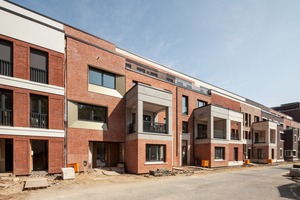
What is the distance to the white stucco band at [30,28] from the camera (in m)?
14.2

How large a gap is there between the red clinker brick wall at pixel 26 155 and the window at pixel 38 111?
107cm

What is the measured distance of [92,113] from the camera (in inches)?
731

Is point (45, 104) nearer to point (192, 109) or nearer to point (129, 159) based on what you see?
point (129, 159)

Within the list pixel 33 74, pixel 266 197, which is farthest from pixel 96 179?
pixel 266 197

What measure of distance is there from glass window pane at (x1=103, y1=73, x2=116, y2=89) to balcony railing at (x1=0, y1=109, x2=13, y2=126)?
8.07m

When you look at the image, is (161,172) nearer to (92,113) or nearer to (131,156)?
(131,156)

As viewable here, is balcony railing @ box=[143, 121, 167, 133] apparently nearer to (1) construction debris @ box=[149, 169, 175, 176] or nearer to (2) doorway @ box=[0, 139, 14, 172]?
(1) construction debris @ box=[149, 169, 175, 176]

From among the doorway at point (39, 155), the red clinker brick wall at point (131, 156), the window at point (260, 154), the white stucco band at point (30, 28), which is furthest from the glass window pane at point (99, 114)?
the window at point (260, 154)

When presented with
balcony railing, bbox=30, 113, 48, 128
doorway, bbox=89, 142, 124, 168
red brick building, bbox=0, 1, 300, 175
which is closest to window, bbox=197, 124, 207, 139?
red brick building, bbox=0, 1, 300, 175

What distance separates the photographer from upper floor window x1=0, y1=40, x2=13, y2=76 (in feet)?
45.9

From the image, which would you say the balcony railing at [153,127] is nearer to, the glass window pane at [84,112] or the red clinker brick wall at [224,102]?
the glass window pane at [84,112]

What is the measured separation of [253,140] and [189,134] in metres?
18.3

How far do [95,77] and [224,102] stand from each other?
846 inches

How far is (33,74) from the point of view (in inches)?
603
